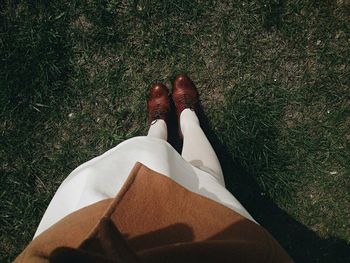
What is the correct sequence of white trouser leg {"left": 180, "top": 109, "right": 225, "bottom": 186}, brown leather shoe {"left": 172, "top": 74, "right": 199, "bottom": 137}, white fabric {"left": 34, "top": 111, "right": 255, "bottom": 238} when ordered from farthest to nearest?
brown leather shoe {"left": 172, "top": 74, "right": 199, "bottom": 137}, white trouser leg {"left": 180, "top": 109, "right": 225, "bottom": 186}, white fabric {"left": 34, "top": 111, "right": 255, "bottom": 238}

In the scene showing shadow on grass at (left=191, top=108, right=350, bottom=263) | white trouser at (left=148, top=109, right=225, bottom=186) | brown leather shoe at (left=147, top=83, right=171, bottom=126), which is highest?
brown leather shoe at (left=147, top=83, right=171, bottom=126)

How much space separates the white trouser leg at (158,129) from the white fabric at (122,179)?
65cm

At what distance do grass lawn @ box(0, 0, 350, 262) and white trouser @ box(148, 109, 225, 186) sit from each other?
0.19m

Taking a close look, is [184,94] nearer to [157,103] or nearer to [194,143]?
[157,103]

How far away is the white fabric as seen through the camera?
1864 millimetres

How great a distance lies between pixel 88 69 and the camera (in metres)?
3.17

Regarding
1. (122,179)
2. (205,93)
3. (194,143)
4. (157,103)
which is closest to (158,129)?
(157,103)

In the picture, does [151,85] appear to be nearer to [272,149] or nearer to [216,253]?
[272,149]

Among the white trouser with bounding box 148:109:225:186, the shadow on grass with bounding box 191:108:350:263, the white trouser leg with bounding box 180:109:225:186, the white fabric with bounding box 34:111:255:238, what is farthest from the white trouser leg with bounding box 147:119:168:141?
the white fabric with bounding box 34:111:255:238

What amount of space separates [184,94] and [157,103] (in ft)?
0.70

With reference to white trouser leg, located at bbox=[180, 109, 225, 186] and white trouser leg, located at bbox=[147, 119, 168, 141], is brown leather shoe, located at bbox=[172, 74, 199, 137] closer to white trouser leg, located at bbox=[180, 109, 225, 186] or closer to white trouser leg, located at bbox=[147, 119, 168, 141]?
white trouser leg, located at bbox=[180, 109, 225, 186]

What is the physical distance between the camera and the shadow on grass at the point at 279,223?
9.89 feet

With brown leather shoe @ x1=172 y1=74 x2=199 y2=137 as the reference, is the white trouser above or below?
below

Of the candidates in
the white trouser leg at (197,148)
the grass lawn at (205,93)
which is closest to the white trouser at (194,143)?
the white trouser leg at (197,148)
